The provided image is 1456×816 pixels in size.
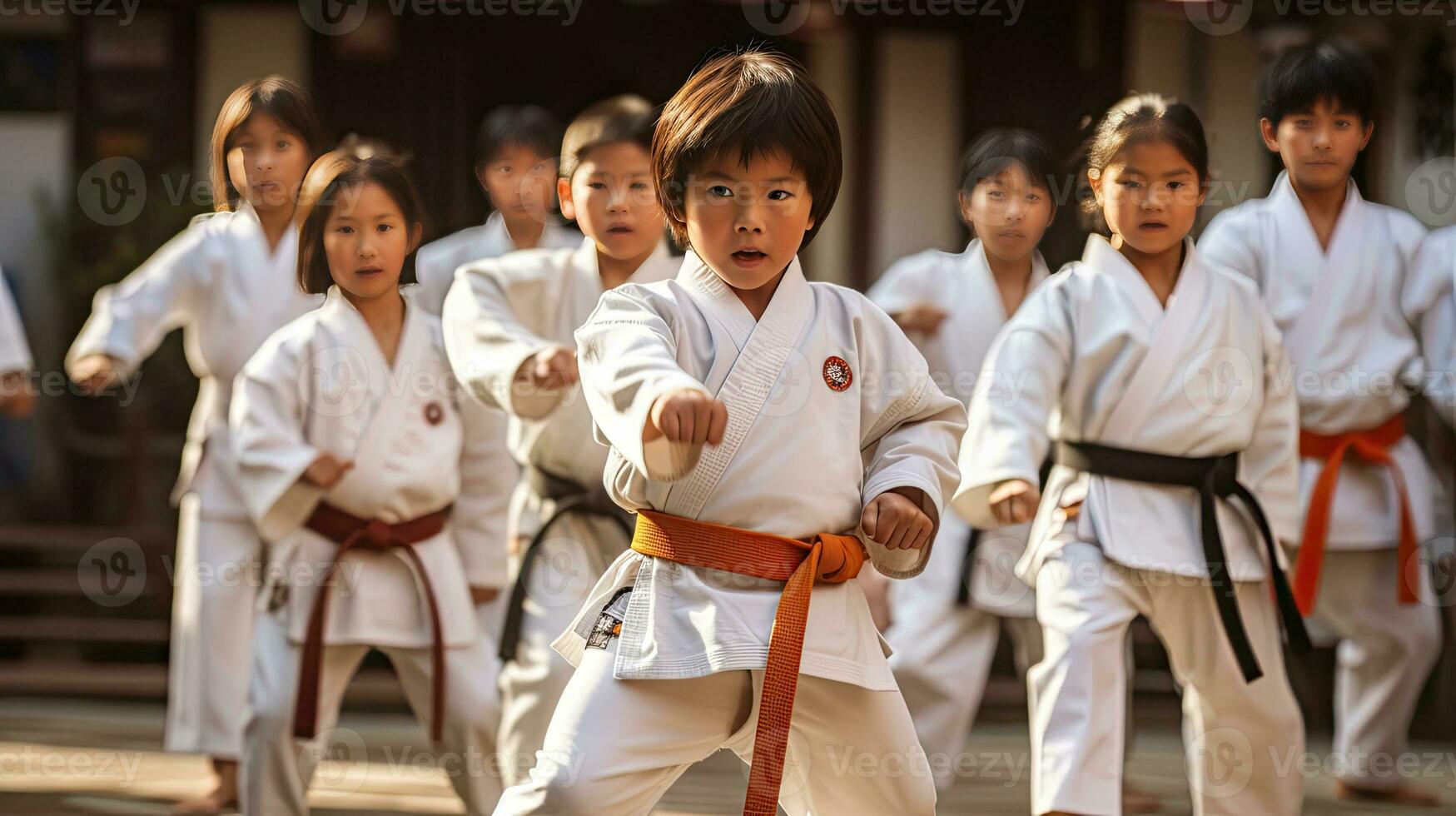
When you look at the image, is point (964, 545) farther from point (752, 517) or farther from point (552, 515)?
point (752, 517)

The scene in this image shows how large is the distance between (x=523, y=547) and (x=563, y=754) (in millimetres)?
1798

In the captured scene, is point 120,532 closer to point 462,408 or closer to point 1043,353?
point 462,408

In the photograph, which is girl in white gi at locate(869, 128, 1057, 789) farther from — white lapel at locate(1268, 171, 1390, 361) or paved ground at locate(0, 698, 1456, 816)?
white lapel at locate(1268, 171, 1390, 361)

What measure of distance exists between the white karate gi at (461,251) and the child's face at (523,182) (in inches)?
3.2

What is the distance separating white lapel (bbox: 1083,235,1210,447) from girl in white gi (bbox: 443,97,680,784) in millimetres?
1117

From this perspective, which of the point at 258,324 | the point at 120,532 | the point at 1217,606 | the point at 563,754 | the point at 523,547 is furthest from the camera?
the point at 120,532

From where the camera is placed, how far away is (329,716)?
4.64 m

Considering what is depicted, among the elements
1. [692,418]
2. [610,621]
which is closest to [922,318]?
[610,621]

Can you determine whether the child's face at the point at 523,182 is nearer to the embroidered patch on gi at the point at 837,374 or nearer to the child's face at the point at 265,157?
the child's face at the point at 265,157

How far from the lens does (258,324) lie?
594 centimetres

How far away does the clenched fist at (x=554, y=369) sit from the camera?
4.24 m

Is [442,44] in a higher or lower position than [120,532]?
higher

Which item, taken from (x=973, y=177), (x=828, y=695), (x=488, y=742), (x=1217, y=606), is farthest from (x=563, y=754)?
(x=973, y=177)

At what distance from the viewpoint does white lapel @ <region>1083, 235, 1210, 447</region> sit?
14.5 feet
